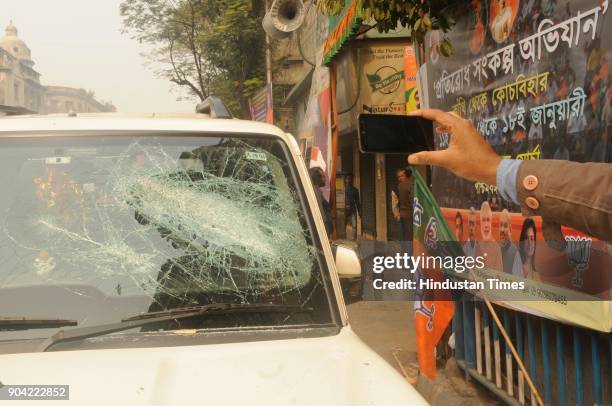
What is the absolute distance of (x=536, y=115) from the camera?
342 cm

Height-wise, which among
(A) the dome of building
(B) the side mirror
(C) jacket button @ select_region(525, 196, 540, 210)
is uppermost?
(A) the dome of building

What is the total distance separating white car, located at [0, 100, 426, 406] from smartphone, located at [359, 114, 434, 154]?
33 cm

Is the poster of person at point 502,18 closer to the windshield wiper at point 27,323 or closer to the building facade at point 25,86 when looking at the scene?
the windshield wiper at point 27,323

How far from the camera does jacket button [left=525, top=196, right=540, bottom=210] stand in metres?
1.67

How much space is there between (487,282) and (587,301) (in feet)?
3.63

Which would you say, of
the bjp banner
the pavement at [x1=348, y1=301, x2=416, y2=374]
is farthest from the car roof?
the pavement at [x1=348, y1=301, x2=416, y2=374]

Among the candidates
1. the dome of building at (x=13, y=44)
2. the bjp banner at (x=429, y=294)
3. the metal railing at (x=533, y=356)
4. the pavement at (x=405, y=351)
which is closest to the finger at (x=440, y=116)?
the metal railing at (x=533, y=356)

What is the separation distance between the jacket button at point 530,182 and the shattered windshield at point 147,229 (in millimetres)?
871

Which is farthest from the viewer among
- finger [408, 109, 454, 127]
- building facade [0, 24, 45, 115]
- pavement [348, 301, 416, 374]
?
building facade [0, 24, 45, 115]

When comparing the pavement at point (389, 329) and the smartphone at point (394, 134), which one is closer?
the smartphone at point (394, 134)

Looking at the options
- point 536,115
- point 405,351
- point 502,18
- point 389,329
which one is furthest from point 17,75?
point 536,115

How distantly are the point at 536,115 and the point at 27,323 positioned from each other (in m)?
2.70

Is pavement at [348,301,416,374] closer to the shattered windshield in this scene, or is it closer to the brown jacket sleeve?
the shattered windshield

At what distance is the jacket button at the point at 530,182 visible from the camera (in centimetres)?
168
